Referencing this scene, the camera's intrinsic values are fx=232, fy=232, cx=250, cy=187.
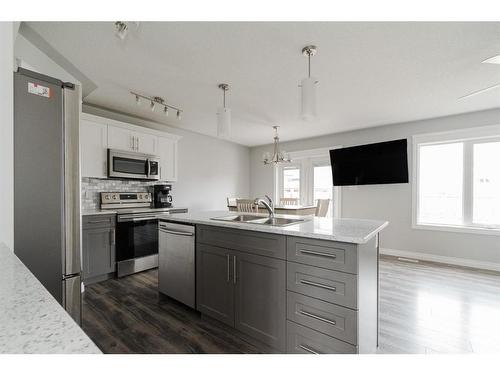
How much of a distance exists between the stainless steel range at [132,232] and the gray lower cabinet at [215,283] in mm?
1296

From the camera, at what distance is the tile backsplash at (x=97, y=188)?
3.15 m

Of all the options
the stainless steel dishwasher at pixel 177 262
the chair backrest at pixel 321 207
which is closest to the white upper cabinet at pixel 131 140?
the stainless steel dishwasher at pixel 177 262

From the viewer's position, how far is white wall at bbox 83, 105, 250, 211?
4.52 m

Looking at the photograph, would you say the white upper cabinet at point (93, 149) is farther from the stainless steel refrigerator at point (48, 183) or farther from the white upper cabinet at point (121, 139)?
the stainless steel refrigerator at point (48, 183)

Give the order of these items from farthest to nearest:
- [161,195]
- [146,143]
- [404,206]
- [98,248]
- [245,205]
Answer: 1. [245,205]
2. [404,206]
3. [161,195]
4. [146,143]
5. [98,248]

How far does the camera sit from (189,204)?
185 inches

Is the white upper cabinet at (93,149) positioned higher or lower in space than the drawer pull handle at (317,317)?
higher

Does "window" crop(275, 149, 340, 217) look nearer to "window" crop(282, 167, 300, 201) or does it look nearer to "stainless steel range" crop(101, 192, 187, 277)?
"window" crop(282, 167, 300, 201)

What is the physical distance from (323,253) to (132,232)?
8.77 ft

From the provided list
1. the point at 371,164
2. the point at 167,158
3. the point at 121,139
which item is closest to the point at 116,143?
the point at 121,139

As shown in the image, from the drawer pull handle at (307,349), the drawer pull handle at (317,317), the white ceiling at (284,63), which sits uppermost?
the white ceiling at (284,63)

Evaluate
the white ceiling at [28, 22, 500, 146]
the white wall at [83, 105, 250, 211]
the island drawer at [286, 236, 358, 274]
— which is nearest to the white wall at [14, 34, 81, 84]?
the white ceiling at [28, 22, 500, 146]

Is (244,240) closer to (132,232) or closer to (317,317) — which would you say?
(317,317)

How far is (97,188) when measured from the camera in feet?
10.8
